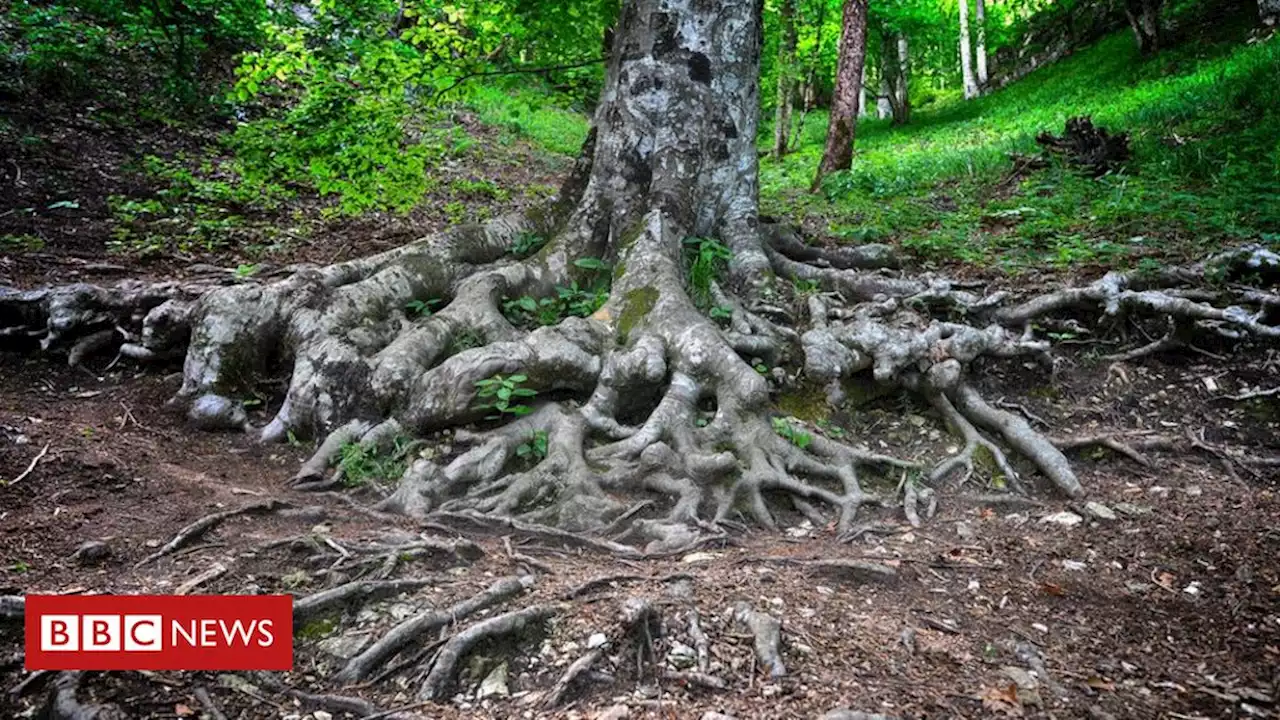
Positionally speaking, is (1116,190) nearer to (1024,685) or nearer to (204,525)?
(1024,685)

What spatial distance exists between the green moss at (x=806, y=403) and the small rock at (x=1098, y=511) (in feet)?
4.88

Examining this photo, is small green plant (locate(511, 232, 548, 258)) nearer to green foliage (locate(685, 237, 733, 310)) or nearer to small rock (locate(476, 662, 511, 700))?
green foliage (locate(685, 237, 733, 310))

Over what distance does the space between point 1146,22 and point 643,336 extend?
19.5 meters

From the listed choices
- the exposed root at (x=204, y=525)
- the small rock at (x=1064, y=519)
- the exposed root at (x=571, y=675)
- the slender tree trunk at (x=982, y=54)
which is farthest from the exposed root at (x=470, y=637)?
the slender tree trunk at (x=982, y=54)

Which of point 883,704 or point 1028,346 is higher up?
point 1028,346

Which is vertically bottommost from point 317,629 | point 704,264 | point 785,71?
point 317,629

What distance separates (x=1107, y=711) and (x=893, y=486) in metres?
2.06

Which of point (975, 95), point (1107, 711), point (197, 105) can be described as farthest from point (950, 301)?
point (975, 95)

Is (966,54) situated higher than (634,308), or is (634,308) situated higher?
(966,54)

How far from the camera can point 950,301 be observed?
17.7 feet

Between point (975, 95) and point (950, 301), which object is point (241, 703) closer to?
point (950, 301)

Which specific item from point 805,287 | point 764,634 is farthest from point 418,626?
point 805,287

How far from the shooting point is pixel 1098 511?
3857 millimetres

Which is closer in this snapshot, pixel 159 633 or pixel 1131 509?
pixel 159 633
